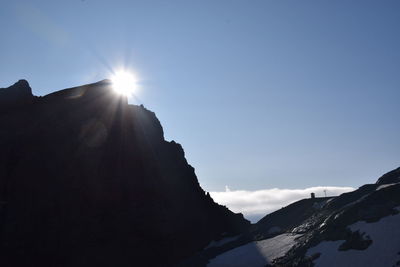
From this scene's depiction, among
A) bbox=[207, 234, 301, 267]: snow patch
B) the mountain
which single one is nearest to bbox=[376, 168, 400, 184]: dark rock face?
the mountain

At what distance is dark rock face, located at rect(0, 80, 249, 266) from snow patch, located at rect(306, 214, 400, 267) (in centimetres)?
3161

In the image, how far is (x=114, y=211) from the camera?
201 ft

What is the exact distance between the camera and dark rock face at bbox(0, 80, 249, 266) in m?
54.7

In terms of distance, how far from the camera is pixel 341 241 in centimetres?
4000

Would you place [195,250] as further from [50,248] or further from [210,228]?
[50,248]

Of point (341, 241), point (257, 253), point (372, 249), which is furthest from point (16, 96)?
point (372, 249)

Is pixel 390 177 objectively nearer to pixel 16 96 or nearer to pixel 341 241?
pixel 341 241

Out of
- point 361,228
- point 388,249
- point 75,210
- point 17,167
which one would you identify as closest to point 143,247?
point 75,210

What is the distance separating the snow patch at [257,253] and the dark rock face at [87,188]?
15248mm

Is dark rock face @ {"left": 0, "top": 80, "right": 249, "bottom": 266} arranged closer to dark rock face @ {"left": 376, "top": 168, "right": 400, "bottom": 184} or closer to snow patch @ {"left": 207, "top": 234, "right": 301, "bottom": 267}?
snow patch @ {"left": 207, "top": 234, "right": 301, "bottom": 267}

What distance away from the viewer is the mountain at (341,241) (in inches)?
1392

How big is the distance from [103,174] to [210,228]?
26.0 meters

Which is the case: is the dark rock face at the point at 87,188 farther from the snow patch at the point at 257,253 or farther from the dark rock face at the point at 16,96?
the snow patch at the point at 257,253

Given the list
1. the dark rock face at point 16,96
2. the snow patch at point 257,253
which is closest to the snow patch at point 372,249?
the snow patch at point 257,253
